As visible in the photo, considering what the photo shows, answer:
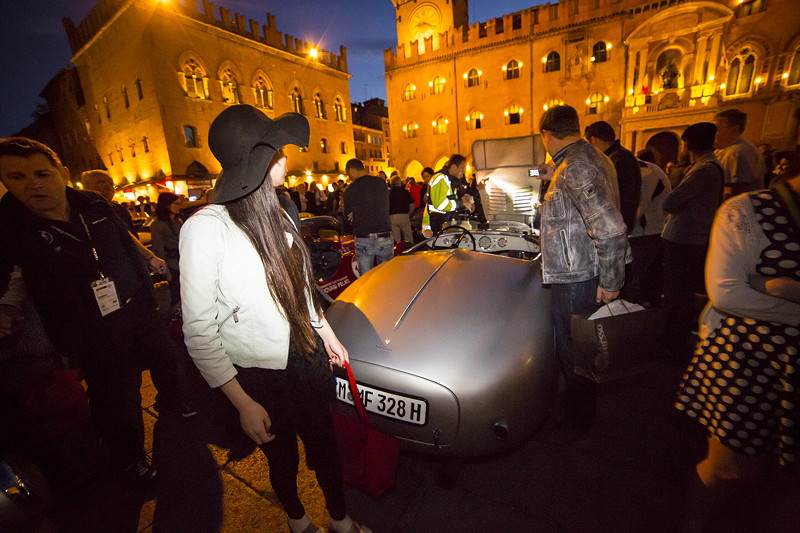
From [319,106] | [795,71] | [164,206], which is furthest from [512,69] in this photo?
[164,206]

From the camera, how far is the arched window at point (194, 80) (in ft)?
66.6

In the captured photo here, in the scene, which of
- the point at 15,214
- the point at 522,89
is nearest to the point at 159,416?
the point at 15,214

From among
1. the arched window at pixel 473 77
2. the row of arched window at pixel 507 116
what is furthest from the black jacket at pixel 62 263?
the arched window at pixel 473 77

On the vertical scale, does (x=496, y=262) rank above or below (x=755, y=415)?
above

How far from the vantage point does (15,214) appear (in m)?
1.75

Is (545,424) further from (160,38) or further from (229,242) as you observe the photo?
(160,38)

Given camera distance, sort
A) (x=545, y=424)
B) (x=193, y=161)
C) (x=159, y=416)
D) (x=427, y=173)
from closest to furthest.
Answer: (x=545, y=424) < (x=159, y=416) < (x=427, y=173) < (x=193, y=161)

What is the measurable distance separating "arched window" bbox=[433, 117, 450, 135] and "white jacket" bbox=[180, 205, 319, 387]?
89.9 ft

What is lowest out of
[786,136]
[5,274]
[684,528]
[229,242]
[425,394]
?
[684,528]

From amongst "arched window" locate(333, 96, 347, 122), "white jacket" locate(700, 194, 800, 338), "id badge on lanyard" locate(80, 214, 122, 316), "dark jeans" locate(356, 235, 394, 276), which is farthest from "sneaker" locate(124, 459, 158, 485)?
"arched window" locate(333, 96, 347, 122)

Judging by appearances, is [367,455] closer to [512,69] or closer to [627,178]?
[627,178]

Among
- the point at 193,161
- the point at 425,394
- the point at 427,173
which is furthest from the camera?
the point at 193,161

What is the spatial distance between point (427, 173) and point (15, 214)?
877 centimetres

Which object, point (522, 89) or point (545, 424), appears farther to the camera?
point (522, 89)
